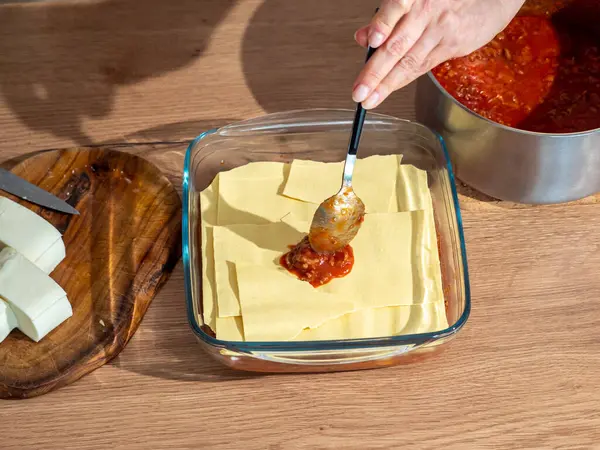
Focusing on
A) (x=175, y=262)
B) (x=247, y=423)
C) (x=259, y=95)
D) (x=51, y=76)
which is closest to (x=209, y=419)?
(x=247, y=423)

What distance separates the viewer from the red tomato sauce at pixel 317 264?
5.34 feet

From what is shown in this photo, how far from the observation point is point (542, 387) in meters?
1.62

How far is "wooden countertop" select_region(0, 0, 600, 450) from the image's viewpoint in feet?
5.17

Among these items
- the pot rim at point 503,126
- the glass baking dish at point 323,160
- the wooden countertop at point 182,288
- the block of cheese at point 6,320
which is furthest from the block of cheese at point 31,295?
the pot rim at point 503,126

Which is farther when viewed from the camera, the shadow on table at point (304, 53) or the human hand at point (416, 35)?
the shadow on table at point (304, 53)

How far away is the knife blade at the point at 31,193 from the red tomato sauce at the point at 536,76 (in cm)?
95

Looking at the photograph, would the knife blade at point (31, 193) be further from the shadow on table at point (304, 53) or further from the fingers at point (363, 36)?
the fingers at point (363, 36)

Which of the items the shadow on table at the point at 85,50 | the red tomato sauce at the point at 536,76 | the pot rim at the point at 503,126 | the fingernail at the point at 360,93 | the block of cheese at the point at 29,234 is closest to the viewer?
the fingernail at the point at 360,93

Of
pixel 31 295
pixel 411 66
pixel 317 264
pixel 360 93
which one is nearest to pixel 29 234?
pixel 31 295

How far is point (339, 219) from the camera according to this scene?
5.20 ft

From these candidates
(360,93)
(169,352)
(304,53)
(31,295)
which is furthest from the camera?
(304,53)

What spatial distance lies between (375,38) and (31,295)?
87cm

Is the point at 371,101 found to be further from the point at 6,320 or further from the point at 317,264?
the point at 6,320

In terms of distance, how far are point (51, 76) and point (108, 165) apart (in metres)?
0.39
